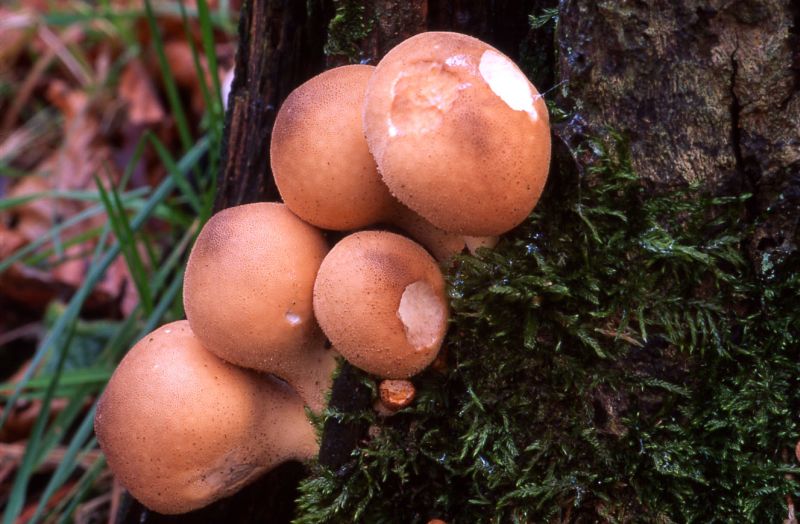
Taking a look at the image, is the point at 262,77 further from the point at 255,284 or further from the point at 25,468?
the point at 25,468

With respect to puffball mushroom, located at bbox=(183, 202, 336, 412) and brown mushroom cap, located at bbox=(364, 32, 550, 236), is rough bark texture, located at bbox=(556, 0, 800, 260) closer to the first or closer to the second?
brown mushroom cap, located at bbox=(364, 32, 550, 236)

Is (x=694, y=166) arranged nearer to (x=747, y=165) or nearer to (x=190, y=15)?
(x=747, y=165)

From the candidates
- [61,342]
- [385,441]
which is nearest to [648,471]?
[385,441]

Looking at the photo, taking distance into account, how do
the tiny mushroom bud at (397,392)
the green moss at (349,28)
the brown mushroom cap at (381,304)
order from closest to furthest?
the brown mushroom cap at (381,304)
the tiny mushroom bud at (397,392)
the green moss at (349,28)

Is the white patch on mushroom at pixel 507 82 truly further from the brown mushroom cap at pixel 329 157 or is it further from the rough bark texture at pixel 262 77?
the rough bark texture at pixel 262 77

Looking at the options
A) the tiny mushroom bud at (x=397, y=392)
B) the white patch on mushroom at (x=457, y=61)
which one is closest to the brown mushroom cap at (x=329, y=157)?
the white patch on mushroom at (x=457, y=61)

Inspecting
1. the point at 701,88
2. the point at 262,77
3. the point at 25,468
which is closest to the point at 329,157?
the point at 262,77
